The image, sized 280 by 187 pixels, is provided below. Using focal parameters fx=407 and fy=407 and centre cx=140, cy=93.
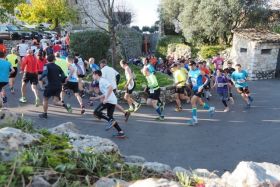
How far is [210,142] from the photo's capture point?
10.4m

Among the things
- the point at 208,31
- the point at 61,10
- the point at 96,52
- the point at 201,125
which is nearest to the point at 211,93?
the point at 201,125

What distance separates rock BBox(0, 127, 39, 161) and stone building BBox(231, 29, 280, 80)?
18.3 metres

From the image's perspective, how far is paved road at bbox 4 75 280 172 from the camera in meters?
9.23

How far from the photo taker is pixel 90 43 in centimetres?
2064

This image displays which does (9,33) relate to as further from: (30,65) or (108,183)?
(108,183)

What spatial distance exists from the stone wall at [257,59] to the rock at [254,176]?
17531mm

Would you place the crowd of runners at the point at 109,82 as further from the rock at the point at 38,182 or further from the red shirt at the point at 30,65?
the rock at the point at 38,182

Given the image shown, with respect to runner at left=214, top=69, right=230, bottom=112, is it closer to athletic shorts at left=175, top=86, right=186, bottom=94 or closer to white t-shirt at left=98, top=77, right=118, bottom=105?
athletic shorts at left=175, top=86, right=186, bottom=94

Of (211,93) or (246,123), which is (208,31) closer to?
(211,93)

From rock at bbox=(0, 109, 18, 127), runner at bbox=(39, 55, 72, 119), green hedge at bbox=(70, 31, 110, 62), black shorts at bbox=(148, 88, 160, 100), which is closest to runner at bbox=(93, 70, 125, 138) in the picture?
runner at bbox=(39, 55, 72, 119)

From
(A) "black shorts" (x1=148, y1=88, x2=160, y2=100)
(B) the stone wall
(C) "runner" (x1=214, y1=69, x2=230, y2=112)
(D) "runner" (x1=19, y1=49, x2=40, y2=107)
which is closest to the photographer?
(A) "black shorts" (x1=148, y1=88, x2=160, y2=100)

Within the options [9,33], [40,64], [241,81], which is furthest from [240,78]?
[9,33]

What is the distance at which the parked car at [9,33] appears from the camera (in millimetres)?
32572

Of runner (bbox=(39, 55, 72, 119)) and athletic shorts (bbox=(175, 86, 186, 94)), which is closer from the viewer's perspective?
runner (bbox=(39, 55, 72, 119))
